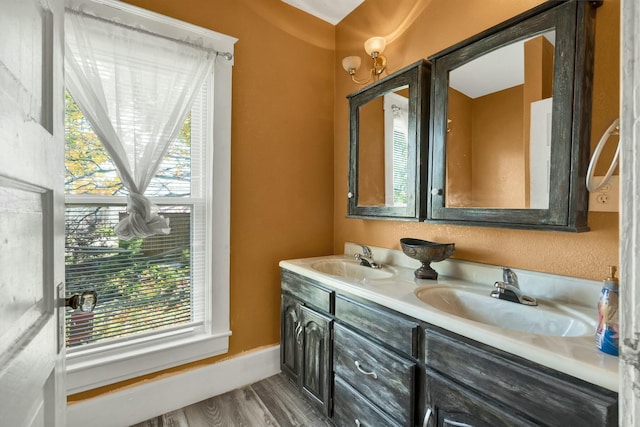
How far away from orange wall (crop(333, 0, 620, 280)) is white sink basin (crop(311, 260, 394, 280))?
0.73 ft

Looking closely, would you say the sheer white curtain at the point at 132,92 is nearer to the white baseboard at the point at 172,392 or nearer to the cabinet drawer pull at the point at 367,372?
the white baseboard at the point at 172,392

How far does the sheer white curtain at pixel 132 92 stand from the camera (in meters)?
1.48

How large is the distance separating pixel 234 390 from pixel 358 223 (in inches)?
54.7

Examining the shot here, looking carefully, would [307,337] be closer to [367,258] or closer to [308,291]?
[308,291]

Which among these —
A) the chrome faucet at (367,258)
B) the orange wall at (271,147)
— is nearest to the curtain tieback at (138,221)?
the orange wall at (271,147)

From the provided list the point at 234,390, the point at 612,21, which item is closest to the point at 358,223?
the point at 234,390

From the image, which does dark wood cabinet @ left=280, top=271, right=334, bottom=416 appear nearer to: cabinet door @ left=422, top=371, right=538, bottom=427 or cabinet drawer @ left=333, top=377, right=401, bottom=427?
cabinet drawer @ left=333, top=377, right=401, bottom=427

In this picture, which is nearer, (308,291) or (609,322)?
(609,322)

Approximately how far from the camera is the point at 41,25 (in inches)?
26.6

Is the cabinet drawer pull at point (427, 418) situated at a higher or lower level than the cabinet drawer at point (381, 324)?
lower

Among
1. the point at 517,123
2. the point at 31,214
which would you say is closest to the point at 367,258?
the point at 517,123

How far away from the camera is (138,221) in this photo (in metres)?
1.61

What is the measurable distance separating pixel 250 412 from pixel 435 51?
231 cm

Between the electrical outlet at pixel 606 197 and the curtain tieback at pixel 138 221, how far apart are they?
6.26 ft
